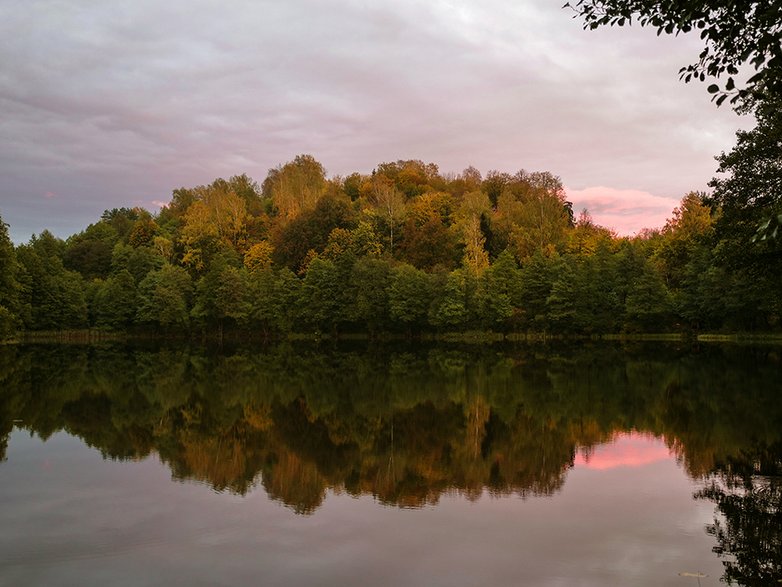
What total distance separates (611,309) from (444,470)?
5042 cm

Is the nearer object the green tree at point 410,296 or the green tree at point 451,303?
the green tree at point 451,303

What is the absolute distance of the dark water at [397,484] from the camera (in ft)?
29.9

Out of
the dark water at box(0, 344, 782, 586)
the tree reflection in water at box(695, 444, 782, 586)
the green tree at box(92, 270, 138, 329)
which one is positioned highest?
the green tree at box(92, 270, 138, 329)

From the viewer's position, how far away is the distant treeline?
2367 inches

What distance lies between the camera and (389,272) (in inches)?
2677

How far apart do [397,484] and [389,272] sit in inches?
2166

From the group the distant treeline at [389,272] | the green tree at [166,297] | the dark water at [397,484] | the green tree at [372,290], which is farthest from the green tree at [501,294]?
the dark water at [397,484]

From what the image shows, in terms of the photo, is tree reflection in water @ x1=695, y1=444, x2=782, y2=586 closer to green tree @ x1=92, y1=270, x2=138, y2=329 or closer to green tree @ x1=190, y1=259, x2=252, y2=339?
green tree @ x1=190, y1=259, x2=252, y2=339

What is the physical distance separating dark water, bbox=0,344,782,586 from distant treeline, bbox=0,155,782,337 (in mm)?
31846

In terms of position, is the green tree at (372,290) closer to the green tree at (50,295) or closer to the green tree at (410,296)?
the green tree at (410,296)

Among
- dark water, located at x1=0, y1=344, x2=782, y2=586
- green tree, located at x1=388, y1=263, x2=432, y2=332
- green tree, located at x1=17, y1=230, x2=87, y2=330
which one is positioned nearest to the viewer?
dark water, located at x1=0, y1=344, x2=782, y2=586

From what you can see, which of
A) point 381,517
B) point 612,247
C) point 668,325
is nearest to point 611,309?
point 668,325

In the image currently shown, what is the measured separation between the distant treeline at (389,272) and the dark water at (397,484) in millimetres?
31846

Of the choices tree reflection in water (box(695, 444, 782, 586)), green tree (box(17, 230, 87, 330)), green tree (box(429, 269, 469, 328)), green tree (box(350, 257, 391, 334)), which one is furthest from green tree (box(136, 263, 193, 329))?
tree reflection in water (box(695, 444, 782, 586))
